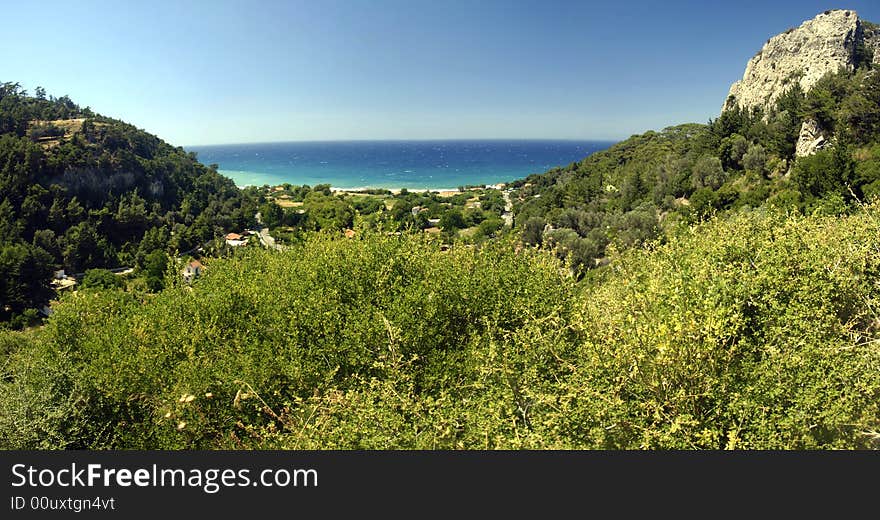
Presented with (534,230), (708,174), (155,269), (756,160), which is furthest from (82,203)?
(756,160)

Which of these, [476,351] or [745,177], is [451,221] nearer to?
[745,177]

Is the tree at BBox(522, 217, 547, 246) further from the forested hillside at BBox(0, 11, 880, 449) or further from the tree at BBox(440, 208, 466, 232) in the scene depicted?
the forested hillside at BBox(0, 11, 880, 449)

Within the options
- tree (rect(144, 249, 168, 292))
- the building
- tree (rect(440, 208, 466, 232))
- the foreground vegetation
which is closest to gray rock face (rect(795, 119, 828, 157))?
the foreground vegetation

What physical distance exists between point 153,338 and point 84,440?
358 centimetres

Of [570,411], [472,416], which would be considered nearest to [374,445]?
[472,416]

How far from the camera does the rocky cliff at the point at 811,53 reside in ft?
217

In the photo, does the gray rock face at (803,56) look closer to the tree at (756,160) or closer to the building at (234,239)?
the tree at (756,160)

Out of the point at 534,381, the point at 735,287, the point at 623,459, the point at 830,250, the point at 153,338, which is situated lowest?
the point at 153,338

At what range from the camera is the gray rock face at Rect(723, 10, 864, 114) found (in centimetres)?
6606

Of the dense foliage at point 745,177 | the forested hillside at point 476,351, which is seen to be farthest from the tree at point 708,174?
the forested hillside at point 476,351

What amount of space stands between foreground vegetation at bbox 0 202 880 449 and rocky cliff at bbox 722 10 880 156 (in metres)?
71.7

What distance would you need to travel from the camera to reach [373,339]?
12172 mm

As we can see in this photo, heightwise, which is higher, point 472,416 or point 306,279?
point 306,279

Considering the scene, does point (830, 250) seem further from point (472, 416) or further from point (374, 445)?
point (374, 445)
